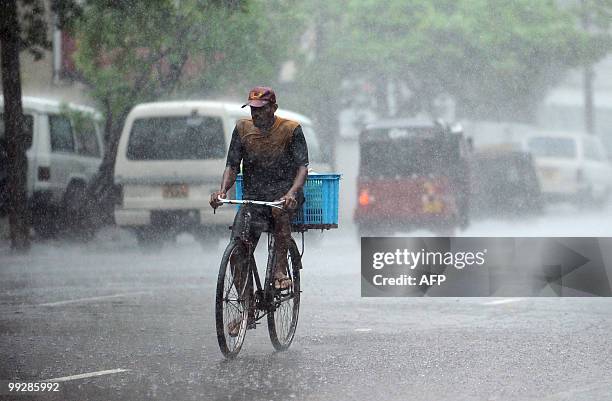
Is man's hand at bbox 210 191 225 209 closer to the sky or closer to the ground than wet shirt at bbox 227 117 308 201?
closer to the ground

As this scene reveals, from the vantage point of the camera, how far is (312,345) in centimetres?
991

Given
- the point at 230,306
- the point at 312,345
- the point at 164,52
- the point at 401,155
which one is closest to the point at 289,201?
the point at 230,306

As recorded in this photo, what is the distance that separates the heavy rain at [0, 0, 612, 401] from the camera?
8922 millimetres

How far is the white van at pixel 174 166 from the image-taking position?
20.2 m

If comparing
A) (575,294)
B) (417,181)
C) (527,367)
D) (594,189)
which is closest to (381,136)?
(417,181)

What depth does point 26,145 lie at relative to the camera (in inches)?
866

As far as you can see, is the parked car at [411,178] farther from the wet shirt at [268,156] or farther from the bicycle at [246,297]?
the wet shirt at [268,156]

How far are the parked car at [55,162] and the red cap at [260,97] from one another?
1313cm

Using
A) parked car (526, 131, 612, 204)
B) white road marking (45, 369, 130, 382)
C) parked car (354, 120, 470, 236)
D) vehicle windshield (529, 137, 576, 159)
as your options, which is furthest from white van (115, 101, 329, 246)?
vehicle windshield (529, 137, 576, 159)

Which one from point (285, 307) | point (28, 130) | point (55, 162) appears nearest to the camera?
point (285, 307)

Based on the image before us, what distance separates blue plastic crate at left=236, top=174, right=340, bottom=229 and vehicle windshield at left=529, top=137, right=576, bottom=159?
94.0 ft

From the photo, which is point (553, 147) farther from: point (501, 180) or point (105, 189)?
point (105, 189)

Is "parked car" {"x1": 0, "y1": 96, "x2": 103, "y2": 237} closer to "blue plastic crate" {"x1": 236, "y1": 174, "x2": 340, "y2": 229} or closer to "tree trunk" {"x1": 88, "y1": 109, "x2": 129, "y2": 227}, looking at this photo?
"tree trunk" {"x1": 88, "y1": 109, "x2": 129, "y2": 227}

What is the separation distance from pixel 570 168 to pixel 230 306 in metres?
29.1
